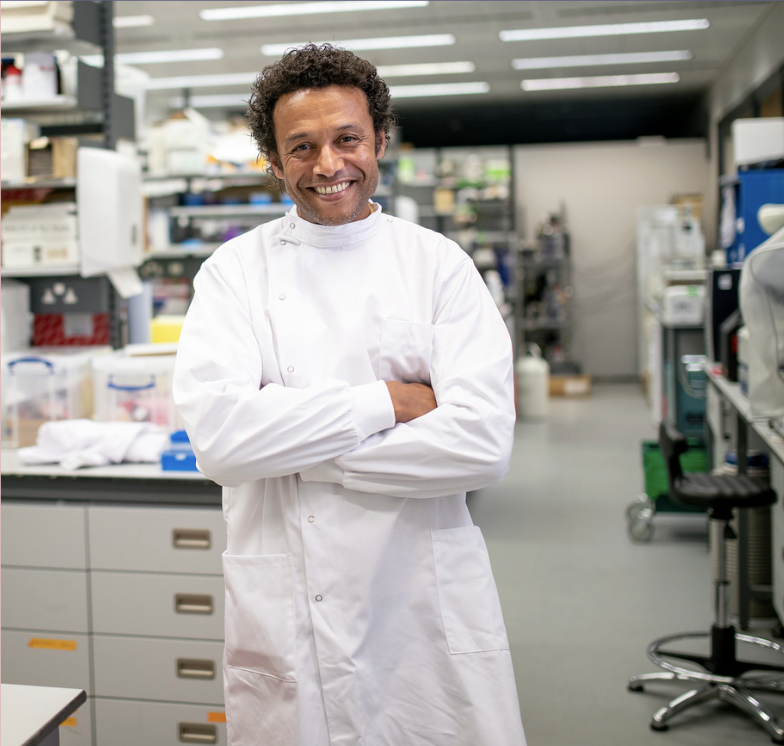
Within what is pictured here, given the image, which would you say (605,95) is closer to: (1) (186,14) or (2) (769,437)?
(1) (186,14)

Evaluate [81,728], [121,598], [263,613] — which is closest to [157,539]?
[121,598]

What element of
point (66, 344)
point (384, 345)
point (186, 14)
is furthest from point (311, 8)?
point (384, 345)

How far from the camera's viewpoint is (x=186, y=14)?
7.54 meters

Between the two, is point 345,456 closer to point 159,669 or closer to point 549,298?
point 159,669

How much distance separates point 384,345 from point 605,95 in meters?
10.7

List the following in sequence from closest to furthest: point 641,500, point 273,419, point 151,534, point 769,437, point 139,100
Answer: point 273,419 → point 151,534 → point 769,437 → point 139,100 → point 641,500

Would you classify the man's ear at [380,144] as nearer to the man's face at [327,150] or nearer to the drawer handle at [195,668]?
the man's face at [327,150]

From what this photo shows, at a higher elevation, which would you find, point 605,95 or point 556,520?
point 605,95

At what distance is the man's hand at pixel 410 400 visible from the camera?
1488mm

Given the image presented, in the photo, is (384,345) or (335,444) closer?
(335,444)

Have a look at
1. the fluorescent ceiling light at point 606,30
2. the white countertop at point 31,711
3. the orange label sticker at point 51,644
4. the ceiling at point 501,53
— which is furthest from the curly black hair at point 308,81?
the fluorescent ceiling light at point 606,30

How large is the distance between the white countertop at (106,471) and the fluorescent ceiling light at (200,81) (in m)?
8.02

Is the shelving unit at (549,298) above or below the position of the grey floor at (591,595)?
above

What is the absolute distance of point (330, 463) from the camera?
1476 mm
